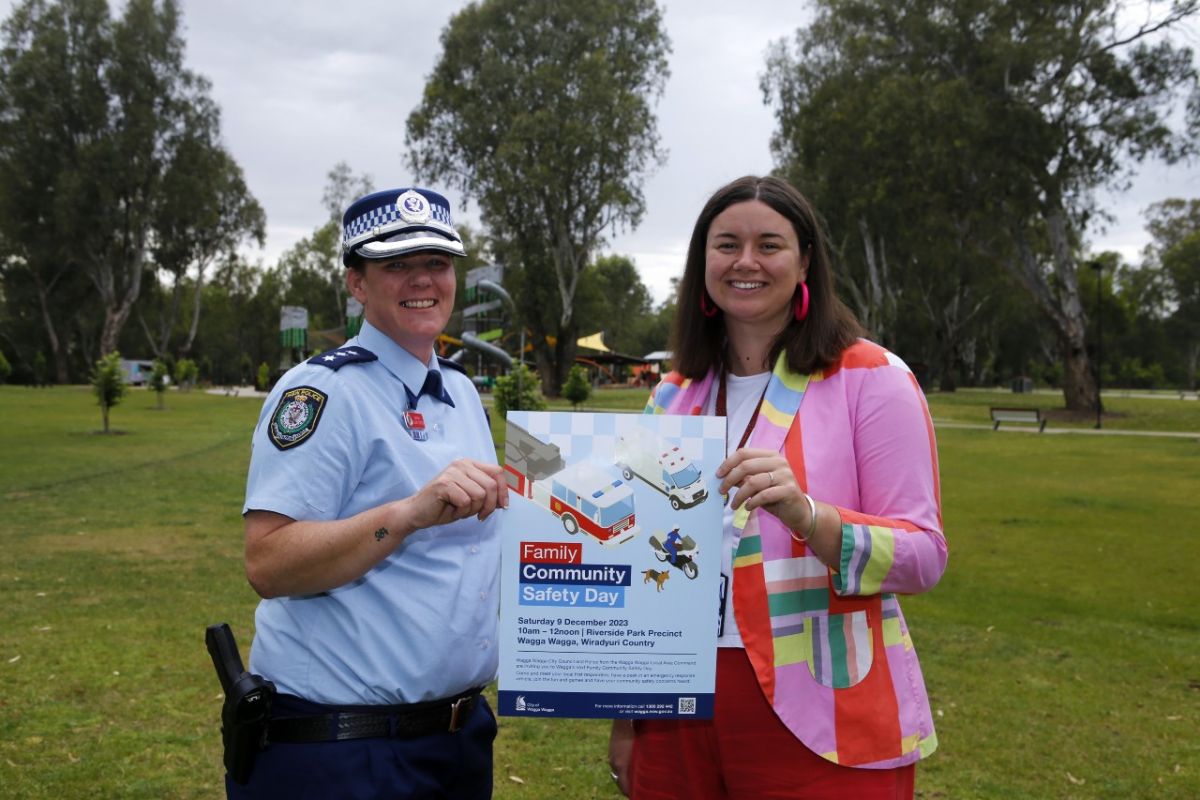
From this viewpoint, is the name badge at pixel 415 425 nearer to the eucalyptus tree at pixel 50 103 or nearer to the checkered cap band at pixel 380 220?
the checkered cap band at pixel 380 220

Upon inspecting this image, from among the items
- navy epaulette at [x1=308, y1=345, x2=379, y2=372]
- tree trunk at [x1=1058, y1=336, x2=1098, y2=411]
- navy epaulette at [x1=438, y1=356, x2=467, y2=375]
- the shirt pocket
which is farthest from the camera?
tree trunk at [x1=1058, y1=336, x2=1098, y2=411]

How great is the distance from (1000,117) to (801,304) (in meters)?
30.1

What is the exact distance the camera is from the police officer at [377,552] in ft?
6.71

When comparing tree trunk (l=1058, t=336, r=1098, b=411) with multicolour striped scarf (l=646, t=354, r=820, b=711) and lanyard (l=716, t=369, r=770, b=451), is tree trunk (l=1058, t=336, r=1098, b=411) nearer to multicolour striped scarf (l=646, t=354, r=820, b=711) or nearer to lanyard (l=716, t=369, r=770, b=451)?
lanyard (l=716, t=369, r=770, b=451)

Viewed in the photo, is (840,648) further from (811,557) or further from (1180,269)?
(1180,269)

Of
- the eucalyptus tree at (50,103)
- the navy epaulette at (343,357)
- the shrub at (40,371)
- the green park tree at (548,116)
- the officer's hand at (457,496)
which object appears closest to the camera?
the officer's hand at (457,496)

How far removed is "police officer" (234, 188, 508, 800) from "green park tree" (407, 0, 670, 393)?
3668 centimetres

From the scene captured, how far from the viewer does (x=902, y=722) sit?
6.85ft

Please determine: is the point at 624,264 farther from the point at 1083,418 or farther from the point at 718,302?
the point at 718,302

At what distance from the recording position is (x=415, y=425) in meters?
2.33

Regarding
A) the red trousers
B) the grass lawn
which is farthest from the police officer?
the grass lawn

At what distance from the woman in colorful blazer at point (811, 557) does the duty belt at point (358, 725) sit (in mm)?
572

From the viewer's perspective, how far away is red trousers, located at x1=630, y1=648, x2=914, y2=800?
2.07 m

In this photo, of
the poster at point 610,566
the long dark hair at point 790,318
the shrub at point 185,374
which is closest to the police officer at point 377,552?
the poster at point 610,566
